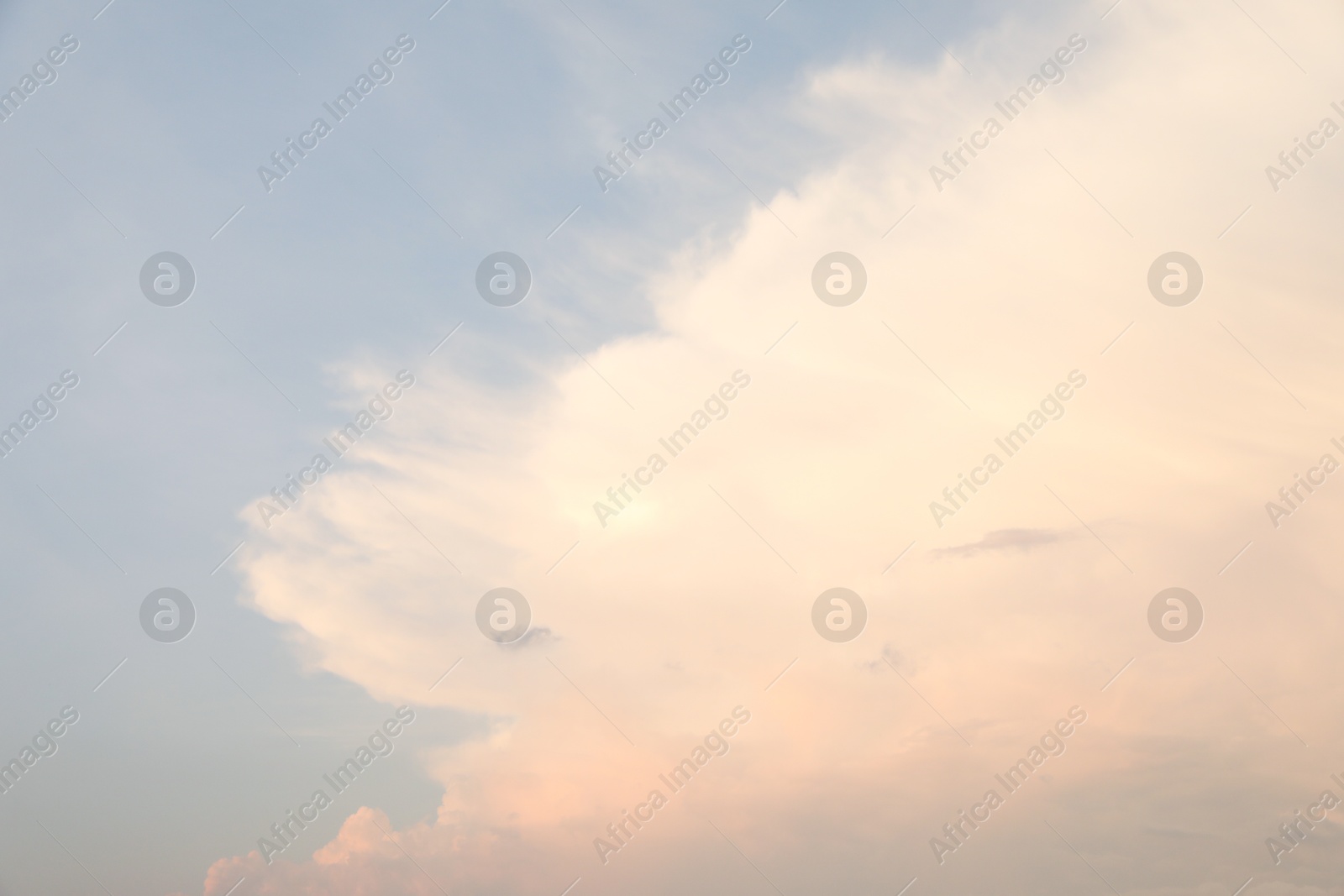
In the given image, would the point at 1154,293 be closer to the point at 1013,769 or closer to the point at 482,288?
the point at 1013,769

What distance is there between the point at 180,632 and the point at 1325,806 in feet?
126

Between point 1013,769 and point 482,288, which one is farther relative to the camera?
point 1013,769

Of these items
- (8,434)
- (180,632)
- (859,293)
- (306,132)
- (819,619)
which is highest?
(306,132)

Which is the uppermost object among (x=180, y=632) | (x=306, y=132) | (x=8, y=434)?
(x=306, y=132)

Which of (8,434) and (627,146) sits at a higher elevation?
(8,434)

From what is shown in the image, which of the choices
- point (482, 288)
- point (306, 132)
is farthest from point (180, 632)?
point (306, 132)

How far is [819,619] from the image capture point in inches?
995

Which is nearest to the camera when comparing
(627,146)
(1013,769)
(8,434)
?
(8,434)

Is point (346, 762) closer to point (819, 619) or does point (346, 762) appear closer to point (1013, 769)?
point (819, 619)

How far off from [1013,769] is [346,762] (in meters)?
23.5

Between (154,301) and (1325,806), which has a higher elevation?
(154,301)

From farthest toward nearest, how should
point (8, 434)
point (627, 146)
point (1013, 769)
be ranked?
point (1013, 769) → point (627, 146) → point (8, 434)

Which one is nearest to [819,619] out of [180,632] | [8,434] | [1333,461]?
[1333,461]

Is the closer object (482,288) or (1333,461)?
(482,288)
